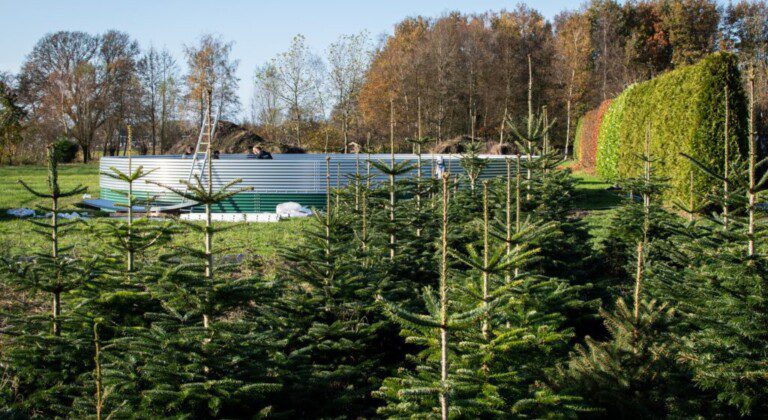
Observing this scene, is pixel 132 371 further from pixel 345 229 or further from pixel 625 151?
pixel 625 151

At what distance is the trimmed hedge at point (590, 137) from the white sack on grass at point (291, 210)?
1530 centimetres

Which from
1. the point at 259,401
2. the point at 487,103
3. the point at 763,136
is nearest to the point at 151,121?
the point at 487,103

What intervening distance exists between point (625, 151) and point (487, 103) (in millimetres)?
23865

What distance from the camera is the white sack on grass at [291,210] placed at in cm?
1455

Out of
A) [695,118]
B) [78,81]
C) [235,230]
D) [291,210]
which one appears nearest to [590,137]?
[695,118]

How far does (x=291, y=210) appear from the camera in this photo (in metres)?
14.8

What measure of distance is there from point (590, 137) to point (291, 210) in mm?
17967

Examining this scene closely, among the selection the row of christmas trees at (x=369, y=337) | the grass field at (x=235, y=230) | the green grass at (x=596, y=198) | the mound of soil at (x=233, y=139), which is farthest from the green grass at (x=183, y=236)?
the mound of soil at (x=233, y=139)

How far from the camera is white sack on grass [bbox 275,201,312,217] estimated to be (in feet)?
47.8

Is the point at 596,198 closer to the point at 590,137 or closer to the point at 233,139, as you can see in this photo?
the point at 590,137

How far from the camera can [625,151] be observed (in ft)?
58.7

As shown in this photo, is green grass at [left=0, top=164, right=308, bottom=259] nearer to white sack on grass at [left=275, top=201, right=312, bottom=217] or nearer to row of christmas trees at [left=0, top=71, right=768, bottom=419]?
white sack on grass at [left=275, top=201, right=312, bottom=217]

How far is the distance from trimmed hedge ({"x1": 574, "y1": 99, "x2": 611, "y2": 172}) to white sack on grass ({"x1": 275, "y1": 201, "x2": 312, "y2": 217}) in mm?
15302

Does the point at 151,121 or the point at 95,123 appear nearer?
the point at 95,123
